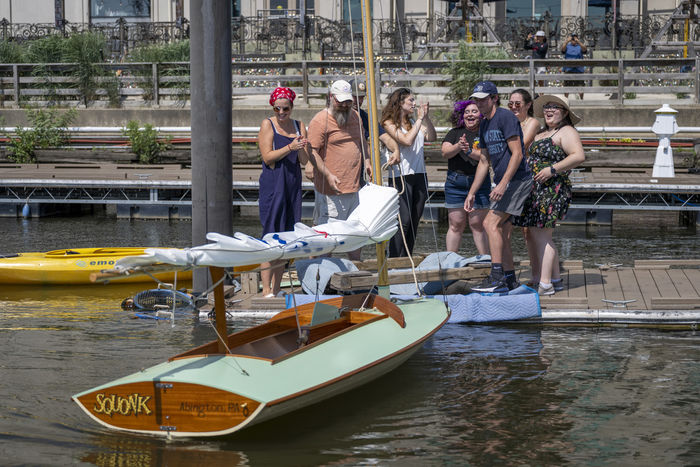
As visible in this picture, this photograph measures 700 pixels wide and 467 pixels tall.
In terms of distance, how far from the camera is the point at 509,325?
8.82 meters

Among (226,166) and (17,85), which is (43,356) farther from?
(17,85)

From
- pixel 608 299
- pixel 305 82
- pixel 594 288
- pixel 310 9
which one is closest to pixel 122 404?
pixel 608 299

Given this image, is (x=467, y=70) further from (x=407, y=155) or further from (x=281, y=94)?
(x=281, y=94)

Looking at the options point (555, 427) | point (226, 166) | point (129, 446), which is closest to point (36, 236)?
point (226, 166)

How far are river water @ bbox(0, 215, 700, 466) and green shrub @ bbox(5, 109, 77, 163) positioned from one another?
11.2 meters

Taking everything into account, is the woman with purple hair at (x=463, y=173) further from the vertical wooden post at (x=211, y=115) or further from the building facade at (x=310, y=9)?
the building facade at (x=310, y=9)

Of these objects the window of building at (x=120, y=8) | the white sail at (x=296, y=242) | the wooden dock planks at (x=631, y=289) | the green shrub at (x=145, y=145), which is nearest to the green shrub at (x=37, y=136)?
the green shrub at (x=145, y=145)

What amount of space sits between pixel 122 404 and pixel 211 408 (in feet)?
1.95

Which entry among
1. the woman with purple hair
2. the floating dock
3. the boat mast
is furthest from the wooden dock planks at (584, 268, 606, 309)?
the boat mast

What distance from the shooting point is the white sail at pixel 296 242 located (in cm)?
549

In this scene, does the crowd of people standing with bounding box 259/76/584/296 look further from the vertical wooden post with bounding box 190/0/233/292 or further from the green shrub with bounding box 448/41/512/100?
the green shrub with bounding box 448/41/512/100

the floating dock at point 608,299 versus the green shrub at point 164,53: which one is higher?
the green shrub at point 164,53

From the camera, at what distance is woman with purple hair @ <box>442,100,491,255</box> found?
9.11m

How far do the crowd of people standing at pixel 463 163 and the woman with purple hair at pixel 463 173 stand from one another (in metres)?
0.01
